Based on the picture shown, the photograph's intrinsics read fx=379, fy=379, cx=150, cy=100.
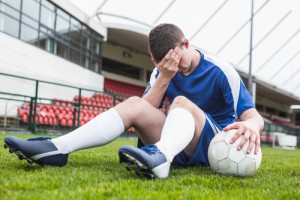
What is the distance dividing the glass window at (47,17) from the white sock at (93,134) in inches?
474

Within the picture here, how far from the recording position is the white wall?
408 inches

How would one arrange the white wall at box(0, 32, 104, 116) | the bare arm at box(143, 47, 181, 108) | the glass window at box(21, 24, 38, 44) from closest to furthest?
the bare arm at box(143, 47, 181, 108)
the white wall at box(0, 32, 104, 116)
the glass window at box(21, 24, 38, 44)

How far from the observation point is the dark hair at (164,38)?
2246 millimetres

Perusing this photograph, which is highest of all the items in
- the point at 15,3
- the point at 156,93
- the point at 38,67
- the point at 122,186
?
the point at 15,3

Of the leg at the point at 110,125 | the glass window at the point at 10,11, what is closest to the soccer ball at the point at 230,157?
the leg at the point at 110,125

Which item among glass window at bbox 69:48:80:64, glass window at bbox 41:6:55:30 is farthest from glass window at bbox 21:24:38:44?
glass window at bbox 69:48:80:64

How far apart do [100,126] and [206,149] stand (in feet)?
2.49

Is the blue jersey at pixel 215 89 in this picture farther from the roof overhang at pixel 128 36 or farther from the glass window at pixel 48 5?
the roof overhang at pixel 128 36

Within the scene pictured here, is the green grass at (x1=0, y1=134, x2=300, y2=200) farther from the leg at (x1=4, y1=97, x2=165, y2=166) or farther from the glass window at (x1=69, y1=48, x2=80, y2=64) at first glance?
the glass window at (x1=69, y1=48, x2=80, y2=64)

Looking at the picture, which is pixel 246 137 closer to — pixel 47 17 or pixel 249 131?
pixel 249 131

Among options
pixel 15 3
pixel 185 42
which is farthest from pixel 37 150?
pixel 15 3

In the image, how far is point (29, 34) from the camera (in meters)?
12.6

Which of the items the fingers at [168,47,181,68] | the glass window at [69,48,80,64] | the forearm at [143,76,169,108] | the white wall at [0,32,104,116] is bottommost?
the forearm at [143,76,169,108]

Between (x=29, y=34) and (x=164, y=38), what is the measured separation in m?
11.3
